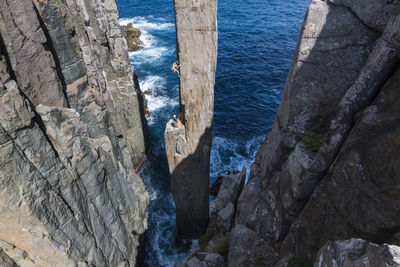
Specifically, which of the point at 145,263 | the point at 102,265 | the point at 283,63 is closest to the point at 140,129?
the point at 145,263

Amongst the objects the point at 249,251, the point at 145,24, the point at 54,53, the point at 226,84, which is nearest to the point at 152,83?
the point at 226,84

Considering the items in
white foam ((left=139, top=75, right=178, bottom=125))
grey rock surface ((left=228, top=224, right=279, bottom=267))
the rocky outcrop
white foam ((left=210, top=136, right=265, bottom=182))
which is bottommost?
white foam ((left=210, top=136, right=265, bottom=182))

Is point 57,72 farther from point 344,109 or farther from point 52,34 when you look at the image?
point 344,109

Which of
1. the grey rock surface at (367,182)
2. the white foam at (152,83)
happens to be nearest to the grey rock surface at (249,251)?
the grey rock surface at (367,182)

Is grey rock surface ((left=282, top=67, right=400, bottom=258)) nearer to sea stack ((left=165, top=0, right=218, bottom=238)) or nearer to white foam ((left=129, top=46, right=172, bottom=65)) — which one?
sea stack ((left=165, top=0, right=218, bottom=238))

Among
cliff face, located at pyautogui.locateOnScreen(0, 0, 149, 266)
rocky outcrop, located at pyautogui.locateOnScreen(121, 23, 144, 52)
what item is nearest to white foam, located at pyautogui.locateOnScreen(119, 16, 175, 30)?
rocky outcrop, located at pyautogui.locateOnScreen(121, 23, 144, 52)

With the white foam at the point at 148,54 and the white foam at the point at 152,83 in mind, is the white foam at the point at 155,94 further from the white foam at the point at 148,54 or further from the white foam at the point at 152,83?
the white foam at the point at 148,54
